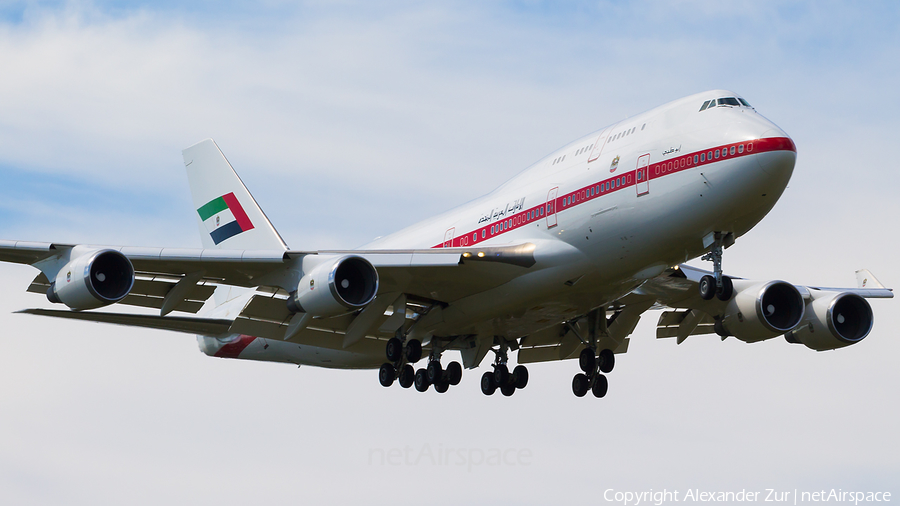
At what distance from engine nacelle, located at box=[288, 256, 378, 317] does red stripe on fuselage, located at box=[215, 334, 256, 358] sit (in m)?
8.56

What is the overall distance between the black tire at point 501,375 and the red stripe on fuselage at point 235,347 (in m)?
7.77

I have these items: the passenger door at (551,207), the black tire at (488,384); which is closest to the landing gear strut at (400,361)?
the black tire at (488,384)

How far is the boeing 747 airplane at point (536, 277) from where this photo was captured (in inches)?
897

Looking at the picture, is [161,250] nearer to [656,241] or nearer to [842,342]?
[656,241]

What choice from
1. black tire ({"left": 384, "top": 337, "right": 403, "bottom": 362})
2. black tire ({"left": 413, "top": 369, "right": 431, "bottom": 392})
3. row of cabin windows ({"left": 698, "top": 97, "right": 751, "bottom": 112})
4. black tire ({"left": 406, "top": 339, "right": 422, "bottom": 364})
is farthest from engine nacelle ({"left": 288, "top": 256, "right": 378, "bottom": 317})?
row of cabin windows ({"left": 698, "top": 97, "right": 751, "bottom": 112})

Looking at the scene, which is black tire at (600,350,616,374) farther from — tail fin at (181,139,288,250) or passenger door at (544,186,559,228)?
tail fin at (181,139,288,250)

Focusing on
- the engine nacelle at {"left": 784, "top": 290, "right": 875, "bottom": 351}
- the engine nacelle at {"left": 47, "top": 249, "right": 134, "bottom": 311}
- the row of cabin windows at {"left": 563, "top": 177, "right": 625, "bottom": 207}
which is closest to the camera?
the engine nacelle at {"left": 47, "top": 249, "right": 134, "bottom": 311}

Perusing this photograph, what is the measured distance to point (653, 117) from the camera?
23.9m

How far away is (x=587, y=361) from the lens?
30.7 m

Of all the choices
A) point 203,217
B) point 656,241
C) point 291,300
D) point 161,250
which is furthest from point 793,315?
point 203,217

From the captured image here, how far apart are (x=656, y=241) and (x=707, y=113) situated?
3047mm

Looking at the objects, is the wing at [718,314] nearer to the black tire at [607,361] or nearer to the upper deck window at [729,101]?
the black tire at [607,361]

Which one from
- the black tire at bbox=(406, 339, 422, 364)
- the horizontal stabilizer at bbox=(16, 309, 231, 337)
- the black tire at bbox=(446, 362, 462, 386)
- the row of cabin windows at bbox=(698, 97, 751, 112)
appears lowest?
the black tire at bbox=(446, 362, 462, 386)

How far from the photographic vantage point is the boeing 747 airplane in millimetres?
22781
